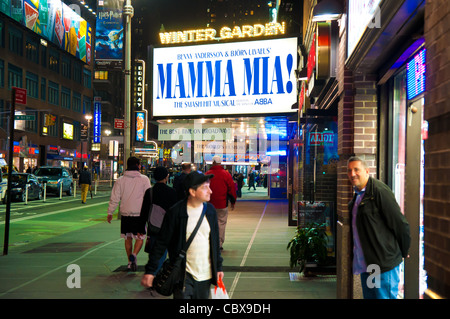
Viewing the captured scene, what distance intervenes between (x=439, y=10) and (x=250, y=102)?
13.6m

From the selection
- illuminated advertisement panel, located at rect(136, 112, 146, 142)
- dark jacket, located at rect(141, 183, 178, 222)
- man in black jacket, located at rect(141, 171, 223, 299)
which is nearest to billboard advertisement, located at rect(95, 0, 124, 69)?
illuminated advertisement panel, located at rect(136, 112, 146, 142)

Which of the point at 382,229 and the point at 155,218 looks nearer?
the point at 382,229

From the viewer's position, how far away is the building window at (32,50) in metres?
54.0

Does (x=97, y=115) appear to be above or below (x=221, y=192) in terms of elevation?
above

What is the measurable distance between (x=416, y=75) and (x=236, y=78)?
11586 millimetres

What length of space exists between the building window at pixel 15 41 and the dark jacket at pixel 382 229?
5146cm

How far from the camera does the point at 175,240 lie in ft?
A: 14.9

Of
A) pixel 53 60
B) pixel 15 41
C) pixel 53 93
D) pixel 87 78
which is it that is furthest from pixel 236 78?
pixel 87 78

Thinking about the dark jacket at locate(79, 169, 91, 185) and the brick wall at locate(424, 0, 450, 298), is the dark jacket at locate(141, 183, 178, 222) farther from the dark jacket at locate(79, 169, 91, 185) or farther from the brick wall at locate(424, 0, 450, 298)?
the dark jacket at locate(79, 169, 91, 185)

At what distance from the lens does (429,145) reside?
3.43 meters

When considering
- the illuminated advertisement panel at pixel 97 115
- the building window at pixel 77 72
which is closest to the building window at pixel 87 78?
the building window at pixel 77 72

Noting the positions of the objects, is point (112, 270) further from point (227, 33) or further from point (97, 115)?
point (97, 115)
